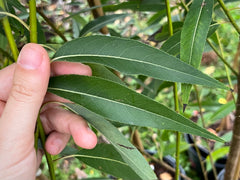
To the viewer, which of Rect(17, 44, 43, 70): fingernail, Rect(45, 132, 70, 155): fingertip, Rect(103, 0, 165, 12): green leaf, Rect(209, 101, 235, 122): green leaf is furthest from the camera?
Rect(209, 101, 235, 122): green leaf

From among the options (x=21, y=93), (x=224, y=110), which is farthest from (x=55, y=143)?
(x=224, y=110)

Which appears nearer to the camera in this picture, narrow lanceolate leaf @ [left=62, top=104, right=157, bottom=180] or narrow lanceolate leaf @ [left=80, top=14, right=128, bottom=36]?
narrow lanceolate leaf @ [left=62, top=104, right=157, bottom=180]

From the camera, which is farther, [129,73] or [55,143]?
[55,143]

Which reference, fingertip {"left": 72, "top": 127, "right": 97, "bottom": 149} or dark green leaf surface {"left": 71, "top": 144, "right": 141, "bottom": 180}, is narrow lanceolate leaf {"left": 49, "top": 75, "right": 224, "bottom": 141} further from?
dark green leaf surface {"left": 71, "top": 144, "right": 141, "bottom": 180}

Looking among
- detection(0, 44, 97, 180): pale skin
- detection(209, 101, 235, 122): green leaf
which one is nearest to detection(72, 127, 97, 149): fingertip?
detection(0, 44, 97, 180): pale skin

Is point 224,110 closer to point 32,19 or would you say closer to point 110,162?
point 110,162

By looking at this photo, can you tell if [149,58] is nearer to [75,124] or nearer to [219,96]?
[75,124]
